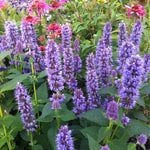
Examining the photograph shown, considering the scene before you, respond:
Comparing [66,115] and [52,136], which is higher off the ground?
[66,115]

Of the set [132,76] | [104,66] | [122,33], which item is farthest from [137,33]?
[132,76]

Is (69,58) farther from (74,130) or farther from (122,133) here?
(122,133)

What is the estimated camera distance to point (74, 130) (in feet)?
6.52

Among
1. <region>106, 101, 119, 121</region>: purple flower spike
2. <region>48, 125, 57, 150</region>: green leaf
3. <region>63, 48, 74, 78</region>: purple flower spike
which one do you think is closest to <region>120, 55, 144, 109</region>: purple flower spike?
<region>106, 101, 119, 121</region>: purple flower spike

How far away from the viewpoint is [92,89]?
1960 mm

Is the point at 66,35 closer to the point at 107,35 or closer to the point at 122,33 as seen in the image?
the point at 107,35

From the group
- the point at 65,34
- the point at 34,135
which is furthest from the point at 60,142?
the point at 65,34

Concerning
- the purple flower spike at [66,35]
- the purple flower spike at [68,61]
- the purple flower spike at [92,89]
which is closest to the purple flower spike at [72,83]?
the purple flower spike at [68,61]

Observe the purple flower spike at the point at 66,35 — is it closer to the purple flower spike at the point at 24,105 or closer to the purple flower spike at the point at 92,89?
the purple flower spike at the point at 92,89

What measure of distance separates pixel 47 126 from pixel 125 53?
1.18 m

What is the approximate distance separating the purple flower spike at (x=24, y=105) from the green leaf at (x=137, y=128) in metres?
0.94

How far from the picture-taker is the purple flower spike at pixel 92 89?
6.22 feet

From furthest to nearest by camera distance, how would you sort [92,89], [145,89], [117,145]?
[92,89]
[145,89]
[117,145]

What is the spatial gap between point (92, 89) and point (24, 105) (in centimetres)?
Result: 75
